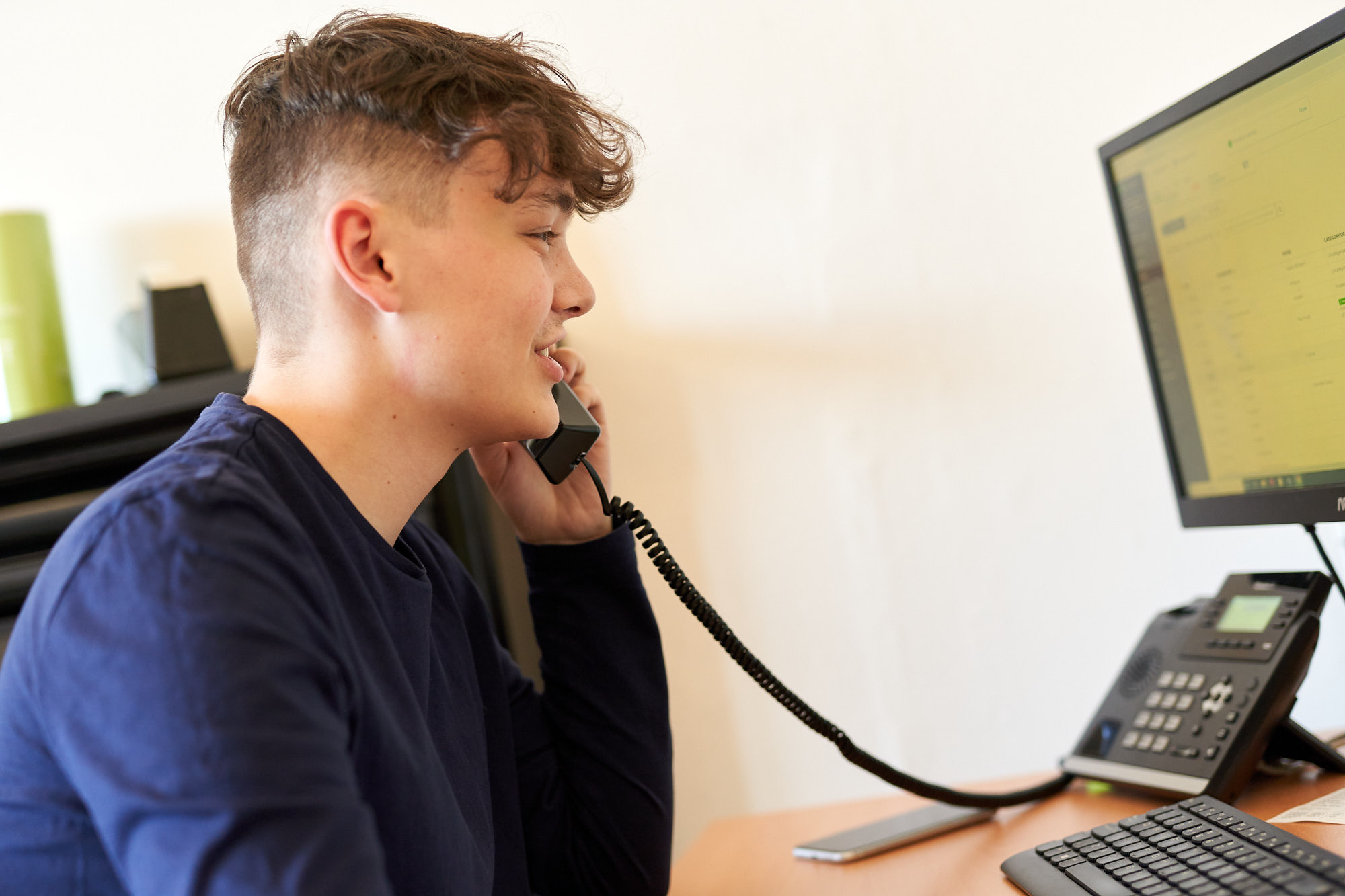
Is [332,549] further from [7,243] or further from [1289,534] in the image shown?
[1289,534]

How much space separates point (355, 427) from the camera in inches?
32.8

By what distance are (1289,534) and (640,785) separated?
0.93m

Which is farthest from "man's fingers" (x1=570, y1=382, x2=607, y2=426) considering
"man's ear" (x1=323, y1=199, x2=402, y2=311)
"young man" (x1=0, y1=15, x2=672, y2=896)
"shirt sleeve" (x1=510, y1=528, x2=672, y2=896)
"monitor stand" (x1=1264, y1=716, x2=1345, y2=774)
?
"monitor stand" (x1=1264, y1=716, x2=1345, y2=774)

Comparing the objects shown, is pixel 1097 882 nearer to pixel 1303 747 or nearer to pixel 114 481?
pixel 1303 747

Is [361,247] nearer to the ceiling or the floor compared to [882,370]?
nearer to the ceiling

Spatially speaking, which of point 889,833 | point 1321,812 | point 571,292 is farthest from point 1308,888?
point 571,292

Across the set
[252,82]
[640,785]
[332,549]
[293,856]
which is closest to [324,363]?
[332,549]

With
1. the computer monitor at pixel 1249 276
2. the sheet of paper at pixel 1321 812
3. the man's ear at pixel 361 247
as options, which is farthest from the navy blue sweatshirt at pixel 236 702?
the computer monitor at pixel 1249 276

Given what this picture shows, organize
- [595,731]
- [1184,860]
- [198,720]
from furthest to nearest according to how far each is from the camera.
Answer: [595,731] → [1184,860] → [198,720]

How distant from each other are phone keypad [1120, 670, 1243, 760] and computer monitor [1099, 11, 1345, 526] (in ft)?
0.57

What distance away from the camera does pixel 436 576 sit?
1030 millimetres

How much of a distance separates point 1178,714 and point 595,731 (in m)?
0.59

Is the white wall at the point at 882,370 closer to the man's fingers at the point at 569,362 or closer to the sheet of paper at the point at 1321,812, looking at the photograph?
the man's fingers at the point at 569,362

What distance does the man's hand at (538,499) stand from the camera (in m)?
1.16
